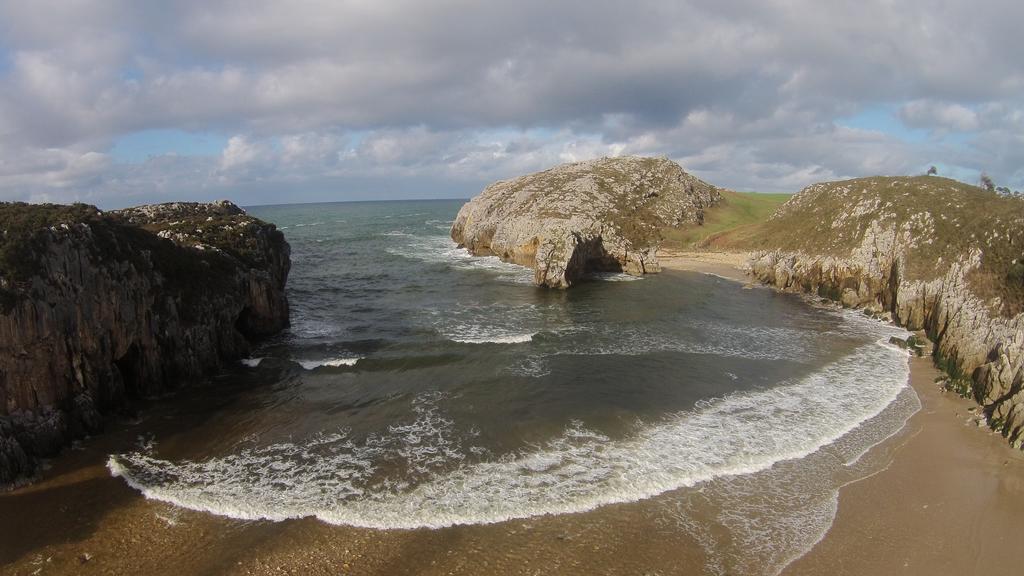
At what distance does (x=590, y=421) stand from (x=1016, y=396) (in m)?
14.8

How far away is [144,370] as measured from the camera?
2206 centimetres

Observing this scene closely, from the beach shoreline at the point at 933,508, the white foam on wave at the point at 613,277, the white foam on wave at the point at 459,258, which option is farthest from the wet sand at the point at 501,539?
the white foam on wave at the point at 459,258

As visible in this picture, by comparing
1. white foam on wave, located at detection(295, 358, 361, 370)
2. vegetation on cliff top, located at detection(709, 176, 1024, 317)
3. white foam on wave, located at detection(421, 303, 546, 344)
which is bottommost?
white foam on wave, located at detection(295, 358, 361, 370)

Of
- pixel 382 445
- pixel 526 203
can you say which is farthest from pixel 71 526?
pixel 526 203

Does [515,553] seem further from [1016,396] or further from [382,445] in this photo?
[1016,396]

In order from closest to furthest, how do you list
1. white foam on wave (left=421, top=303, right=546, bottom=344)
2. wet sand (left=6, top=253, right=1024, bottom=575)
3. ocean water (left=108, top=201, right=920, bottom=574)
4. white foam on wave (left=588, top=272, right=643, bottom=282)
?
wet sand (left=6, top=253, right=1024, bottom=575) < ocean water (left=108, top=201, right=920, bottom=574) < white foam on wave (left=421, top=303, right=546, bottom=344) < white foam on wave (left=588, top=272, right=643, bottom=282)

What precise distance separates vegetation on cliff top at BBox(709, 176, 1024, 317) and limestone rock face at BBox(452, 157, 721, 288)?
1316 centimetres

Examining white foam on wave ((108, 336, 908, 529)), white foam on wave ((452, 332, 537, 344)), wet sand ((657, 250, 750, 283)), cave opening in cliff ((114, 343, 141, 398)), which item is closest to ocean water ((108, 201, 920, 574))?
white foam on wave ((108, 336, 908, 529))

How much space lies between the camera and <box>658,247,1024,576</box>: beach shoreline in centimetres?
1264

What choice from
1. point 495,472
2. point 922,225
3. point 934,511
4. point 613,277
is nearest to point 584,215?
point 613,277

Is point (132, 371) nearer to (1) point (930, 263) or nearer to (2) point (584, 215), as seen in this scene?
(1) point (930, 263)

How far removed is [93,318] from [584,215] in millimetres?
44938

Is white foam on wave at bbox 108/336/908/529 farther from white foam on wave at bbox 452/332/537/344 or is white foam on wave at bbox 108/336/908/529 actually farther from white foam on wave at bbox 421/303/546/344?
white foam on wave at bbox 421/303/546/344

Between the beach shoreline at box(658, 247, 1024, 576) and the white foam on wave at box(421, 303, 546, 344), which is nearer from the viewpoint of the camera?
the beach shoreline at box(658, 247, 1024, 576)
